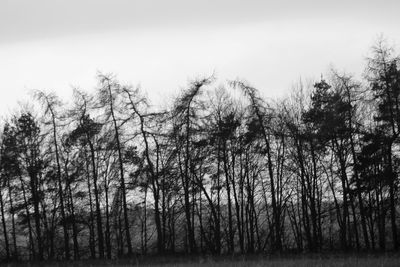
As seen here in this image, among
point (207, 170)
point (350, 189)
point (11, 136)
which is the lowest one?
point (350, 189)

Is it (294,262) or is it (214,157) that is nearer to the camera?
(294,262)

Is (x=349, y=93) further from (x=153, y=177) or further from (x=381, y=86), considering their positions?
(x=153, y=177)

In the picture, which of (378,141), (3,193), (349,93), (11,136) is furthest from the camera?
(3,193)

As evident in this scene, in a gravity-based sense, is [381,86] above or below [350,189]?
above

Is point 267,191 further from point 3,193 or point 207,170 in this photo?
point 3,193

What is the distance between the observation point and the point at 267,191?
39.9 m

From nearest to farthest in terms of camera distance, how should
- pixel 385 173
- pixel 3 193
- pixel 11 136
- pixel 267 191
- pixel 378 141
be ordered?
1. pixel 385 173
2. pixel 378 141
3. pixel 11 136
4. pixel 3 193
5. pixel 267 191

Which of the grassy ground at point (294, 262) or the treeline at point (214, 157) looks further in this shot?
the treeline at point (214, 157)

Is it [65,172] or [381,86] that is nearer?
[381,86]

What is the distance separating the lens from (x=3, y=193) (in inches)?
1462

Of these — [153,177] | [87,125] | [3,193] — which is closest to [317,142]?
[153,177]

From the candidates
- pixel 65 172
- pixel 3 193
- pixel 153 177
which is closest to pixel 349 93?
pixel 153 177

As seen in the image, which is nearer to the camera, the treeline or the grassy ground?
the grassy ground

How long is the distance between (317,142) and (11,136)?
24.4 metres
